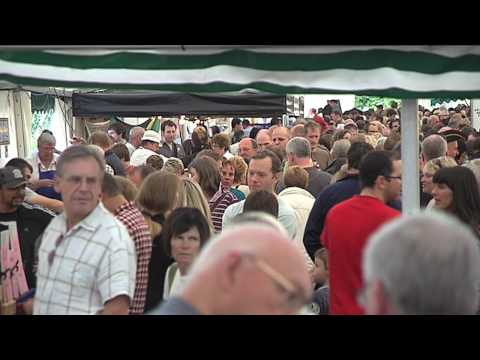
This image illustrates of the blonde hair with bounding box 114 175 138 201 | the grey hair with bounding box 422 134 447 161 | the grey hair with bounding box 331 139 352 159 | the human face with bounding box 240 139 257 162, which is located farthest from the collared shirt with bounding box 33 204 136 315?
the human face with bounding box 240 139 257 162

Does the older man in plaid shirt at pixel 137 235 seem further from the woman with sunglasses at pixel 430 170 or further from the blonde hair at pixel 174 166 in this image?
the blonde hair at pixel 174 166

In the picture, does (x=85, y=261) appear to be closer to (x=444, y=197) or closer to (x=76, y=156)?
(x=76, y=156)

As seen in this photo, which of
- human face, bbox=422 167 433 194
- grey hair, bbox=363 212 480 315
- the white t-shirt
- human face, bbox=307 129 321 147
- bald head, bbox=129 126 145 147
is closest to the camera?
grey hair, bbox=363 212 480 315

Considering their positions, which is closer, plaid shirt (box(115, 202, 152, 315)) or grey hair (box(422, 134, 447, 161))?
plaid shirt (box(115, 202, 152, 315))

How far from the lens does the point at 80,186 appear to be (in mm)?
4738

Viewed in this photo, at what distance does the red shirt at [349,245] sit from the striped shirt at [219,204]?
8.76 feet

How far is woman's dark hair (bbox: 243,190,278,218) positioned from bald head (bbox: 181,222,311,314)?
151 inches

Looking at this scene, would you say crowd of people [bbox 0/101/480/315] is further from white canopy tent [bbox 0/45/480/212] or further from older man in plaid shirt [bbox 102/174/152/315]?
white canopy tent [bbox 0/45/480/212]

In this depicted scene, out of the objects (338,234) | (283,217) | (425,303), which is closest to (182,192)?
(283,217)

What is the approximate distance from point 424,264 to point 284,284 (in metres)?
0.42

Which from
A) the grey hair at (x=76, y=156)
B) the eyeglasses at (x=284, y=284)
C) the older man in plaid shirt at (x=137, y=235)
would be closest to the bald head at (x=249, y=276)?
the eyeglasses at (x=284, y=284)

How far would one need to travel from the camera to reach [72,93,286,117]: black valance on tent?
10859 mm

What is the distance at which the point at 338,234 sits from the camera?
4953 mm
